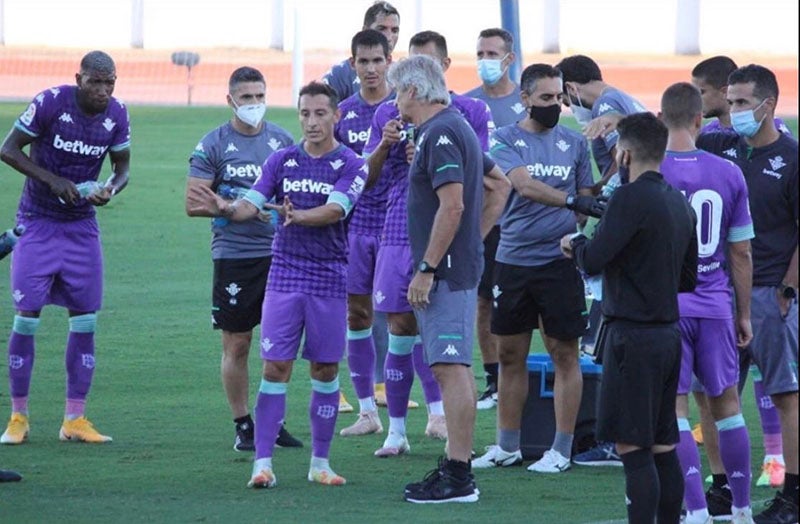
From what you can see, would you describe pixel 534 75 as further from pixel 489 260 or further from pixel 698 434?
pixel 698 434

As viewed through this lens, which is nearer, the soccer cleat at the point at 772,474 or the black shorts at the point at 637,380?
the black shorts at the point at 637,380

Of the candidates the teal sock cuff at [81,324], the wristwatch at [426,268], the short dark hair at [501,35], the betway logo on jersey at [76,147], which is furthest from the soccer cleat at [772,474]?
the betway logo on jersey at [76,147]

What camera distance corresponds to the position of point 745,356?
758cm

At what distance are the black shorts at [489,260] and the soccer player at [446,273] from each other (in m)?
2.30

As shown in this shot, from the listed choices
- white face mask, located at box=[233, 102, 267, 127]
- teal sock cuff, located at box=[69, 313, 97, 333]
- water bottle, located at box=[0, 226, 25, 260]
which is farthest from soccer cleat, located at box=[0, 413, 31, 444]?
white face mask, located at box=[233, 102, 267, 127]

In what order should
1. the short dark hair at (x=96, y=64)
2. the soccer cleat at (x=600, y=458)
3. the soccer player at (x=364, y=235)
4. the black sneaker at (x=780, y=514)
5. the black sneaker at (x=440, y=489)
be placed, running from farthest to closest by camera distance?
the soccer player at (x=364, y=235), the short dark hair at (x=96, y=64), the soccer cleat at (x=600, y=458), the black sneaker at (x=440, y=489), the black sneaker at (x=780, y=514)

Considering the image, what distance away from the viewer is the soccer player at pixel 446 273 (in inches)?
293

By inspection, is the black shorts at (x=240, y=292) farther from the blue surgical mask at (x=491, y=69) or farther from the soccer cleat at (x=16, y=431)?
the blue surgical mask at (x=491, y=69)

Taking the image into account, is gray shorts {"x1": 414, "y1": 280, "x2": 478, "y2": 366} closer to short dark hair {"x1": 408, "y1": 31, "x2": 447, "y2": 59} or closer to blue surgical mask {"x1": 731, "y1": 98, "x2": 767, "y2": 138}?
blue surgical mask {"x1": 731, "y1": 98, "x2": 767, "y2": 138}

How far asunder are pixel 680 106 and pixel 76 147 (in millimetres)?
3613

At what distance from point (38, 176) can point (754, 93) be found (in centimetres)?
383

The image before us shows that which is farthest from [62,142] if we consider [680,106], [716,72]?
[680,106]

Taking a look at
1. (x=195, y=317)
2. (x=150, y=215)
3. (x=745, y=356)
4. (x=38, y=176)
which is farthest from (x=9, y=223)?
(x=745, y=356)

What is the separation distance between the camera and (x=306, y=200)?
773cm
